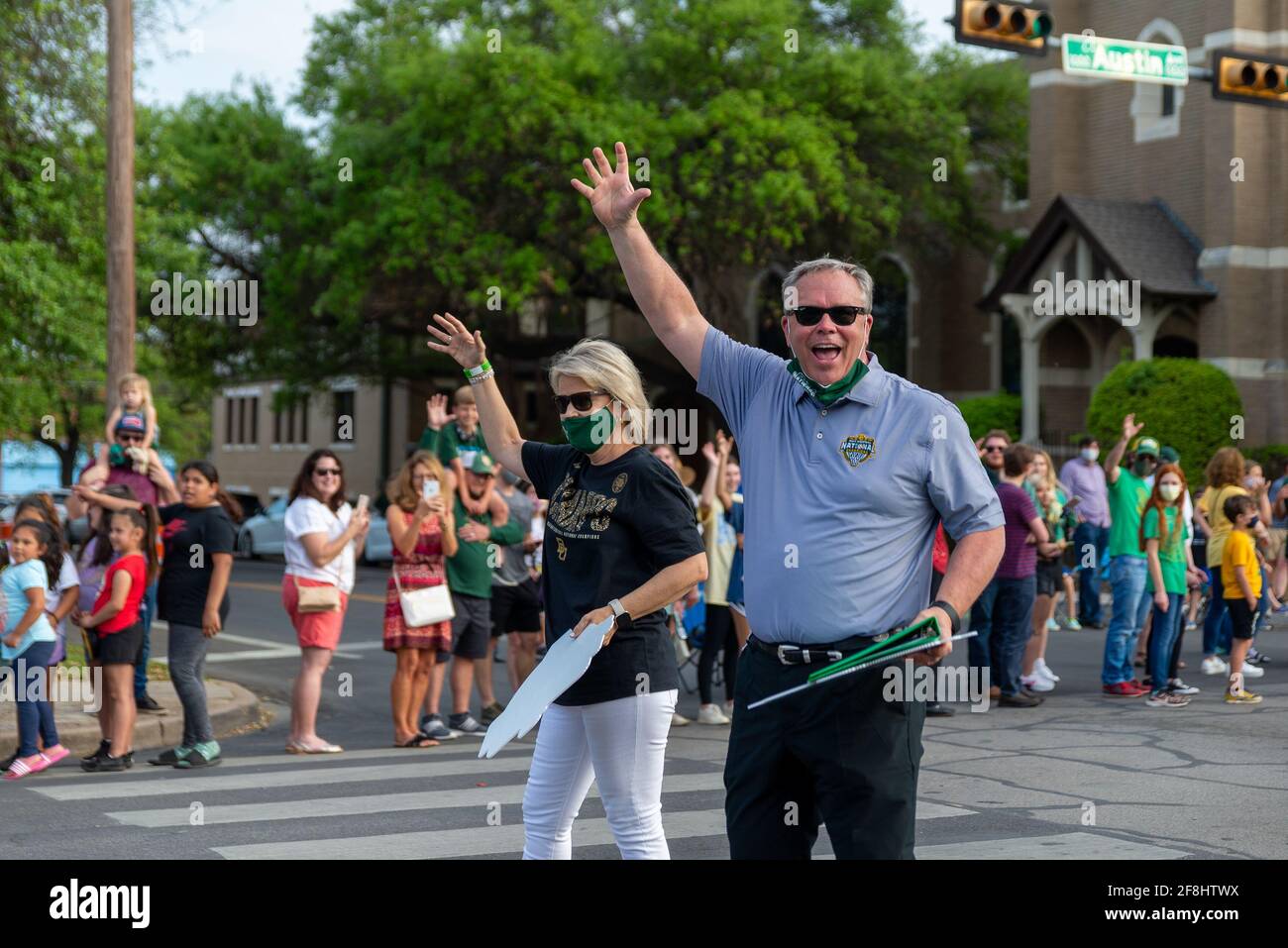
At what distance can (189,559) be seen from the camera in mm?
9539

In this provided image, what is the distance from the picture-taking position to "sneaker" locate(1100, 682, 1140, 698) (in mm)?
12016

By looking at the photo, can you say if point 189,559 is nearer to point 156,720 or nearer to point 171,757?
point 171,757

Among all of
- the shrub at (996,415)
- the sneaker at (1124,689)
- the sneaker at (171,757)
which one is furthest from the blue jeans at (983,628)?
the shrub at (996,415)

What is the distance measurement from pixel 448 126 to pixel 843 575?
89.5 feet

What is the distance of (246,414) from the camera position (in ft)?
201

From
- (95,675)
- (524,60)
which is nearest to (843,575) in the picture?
(95,675)

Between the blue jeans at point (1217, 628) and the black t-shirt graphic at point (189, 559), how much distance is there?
25.2ft

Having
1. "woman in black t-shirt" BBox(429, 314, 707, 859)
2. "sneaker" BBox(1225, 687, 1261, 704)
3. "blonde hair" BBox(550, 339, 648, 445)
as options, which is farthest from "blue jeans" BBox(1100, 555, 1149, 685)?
"blonde hair" BBox(550, 339, 648, 445)

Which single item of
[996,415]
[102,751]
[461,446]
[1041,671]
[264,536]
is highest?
[996,415]

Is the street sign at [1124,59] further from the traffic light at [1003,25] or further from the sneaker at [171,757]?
the sneaker at [171,757]

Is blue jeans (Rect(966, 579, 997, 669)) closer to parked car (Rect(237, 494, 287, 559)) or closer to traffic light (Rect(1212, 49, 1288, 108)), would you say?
traffic light (Rect(1212, 49, 1288, 108))

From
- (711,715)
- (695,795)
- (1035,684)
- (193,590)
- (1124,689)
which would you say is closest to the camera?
(695,795)

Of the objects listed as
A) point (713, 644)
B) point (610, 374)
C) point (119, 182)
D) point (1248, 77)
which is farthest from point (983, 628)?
point (1248, 77)

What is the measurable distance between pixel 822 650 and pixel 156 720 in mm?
7418
